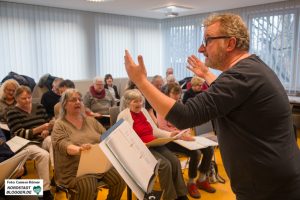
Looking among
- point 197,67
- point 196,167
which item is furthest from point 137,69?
point 196,167

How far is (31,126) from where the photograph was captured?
9.80ft

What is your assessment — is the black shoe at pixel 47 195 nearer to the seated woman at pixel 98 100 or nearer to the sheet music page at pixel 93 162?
the sheet music page at pixel 93 162

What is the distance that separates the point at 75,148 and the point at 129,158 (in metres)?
0.95

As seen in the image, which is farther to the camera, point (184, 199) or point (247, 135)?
point (184, 199)

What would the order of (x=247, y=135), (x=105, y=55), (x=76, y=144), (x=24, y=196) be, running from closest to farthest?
(x=247, y=135), (x=24, y=196), (x=76, y=144), (x=105, y=55)

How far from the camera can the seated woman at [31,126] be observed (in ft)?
8.83

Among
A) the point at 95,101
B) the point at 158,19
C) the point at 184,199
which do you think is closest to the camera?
the point at 184,199

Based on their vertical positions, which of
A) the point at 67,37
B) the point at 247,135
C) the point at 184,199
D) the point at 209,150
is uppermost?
the point at 67,37

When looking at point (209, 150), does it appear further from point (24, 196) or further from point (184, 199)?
point (24, 196)

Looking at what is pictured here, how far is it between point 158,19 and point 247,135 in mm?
7092

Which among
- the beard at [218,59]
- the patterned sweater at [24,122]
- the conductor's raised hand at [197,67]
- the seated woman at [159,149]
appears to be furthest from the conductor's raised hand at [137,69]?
the patterned sweater at [24,122]

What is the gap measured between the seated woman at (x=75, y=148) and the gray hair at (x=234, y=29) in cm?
127

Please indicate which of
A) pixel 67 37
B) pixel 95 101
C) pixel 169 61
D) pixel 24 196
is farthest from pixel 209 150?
pixel 169 61

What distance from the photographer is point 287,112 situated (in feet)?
3.36
